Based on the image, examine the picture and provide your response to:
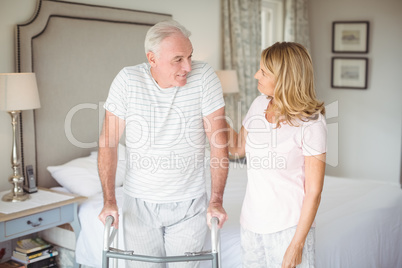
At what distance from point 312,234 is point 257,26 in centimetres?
401

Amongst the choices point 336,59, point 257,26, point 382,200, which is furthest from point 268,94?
point 336,59

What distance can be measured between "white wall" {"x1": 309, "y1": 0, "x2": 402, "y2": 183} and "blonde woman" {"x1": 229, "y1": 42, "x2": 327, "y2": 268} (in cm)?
452

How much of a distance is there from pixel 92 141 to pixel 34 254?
102cm

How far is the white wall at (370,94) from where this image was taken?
5.80 metres

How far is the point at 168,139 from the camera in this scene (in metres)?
1.90

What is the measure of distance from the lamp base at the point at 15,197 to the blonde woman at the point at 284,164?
167 cm

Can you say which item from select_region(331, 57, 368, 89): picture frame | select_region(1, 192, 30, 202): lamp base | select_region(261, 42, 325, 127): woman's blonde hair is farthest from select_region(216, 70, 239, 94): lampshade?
select_region(261, 42, 325, 127): woman's blonde hair

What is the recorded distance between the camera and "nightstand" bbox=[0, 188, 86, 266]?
268cm

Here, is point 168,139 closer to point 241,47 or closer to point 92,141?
point 92,141

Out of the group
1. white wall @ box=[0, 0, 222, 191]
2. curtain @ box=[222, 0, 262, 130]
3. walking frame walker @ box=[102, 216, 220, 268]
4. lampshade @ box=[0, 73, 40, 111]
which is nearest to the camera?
walking frame walker @ box=[102, 216, 220, 268]

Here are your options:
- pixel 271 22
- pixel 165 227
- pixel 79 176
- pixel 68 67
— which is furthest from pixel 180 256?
pixel 271 22

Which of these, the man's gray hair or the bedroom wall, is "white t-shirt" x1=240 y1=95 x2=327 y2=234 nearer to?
the man's gray hair

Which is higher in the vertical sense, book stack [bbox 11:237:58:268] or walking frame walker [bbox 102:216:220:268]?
walking frame walker [bbox 102:216:220:268]

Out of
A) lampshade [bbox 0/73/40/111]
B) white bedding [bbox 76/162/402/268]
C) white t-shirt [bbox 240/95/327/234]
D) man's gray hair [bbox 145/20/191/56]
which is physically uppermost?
man's gray hair [bbox 145/20/191/56]
